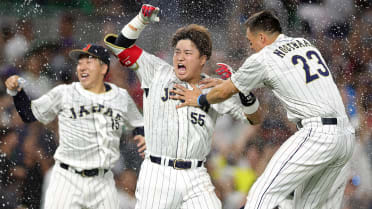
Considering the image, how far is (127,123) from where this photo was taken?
453cm

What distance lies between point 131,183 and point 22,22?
125 inches

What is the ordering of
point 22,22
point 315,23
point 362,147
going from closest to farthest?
1. point 362,147
2. point 315,23
3. point 22,22

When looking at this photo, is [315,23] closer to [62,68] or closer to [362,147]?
[362,147]

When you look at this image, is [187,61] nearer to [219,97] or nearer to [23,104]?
[219,97]

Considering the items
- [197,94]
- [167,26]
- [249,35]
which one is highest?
[167,26]

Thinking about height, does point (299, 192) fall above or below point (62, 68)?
below

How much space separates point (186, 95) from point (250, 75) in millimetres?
521

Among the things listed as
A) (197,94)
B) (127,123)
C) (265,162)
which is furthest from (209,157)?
(197,94)

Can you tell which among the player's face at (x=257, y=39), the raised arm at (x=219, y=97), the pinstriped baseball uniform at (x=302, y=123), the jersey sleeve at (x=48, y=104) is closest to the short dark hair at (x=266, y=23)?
the player's face at (x=257, y=39)

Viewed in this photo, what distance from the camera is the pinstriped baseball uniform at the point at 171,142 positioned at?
3.41m

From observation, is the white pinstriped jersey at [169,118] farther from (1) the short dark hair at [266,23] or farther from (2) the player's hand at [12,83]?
(2) the player's hand at [12,83]

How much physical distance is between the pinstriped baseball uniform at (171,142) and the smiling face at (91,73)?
91cm

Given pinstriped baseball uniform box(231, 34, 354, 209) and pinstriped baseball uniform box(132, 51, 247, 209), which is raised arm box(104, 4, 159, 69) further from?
pinstriped baseball uniform box(231, 34, 354, 209)

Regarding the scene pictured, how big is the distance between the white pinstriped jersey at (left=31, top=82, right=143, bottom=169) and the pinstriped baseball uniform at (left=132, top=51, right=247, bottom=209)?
0.75 meters
